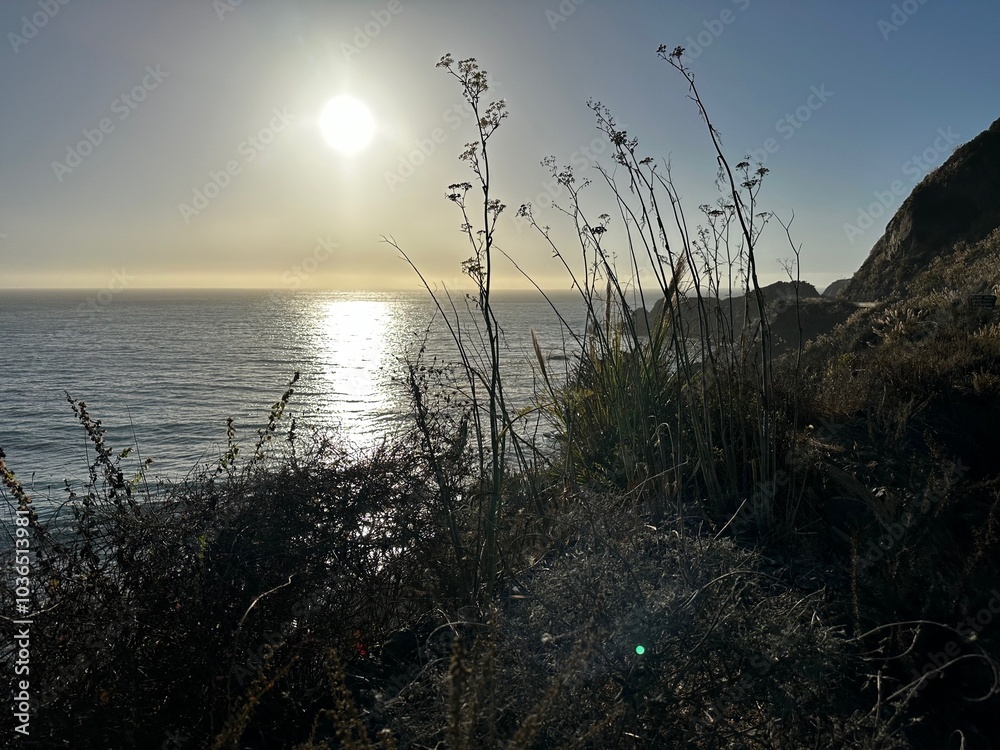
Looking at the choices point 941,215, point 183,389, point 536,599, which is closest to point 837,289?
point 941,215

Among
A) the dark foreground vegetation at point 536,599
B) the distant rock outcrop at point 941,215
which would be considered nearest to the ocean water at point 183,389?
the dark foreground vegetation at point 536,599

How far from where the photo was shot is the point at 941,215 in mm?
19734

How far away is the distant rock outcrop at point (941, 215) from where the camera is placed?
1884 centimetres

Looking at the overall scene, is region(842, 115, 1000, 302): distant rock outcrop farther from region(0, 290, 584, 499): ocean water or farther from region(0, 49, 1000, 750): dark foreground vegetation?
region(0, 49, 1000, 750): dark foreground vegetation

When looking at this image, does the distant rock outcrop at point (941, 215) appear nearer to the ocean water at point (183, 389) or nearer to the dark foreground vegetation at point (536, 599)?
the ocean water at point (183, 389)

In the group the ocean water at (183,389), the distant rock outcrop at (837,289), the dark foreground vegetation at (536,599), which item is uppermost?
the distant rock outcrop at (837,289)

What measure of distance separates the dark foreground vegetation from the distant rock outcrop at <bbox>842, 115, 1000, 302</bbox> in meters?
17.5

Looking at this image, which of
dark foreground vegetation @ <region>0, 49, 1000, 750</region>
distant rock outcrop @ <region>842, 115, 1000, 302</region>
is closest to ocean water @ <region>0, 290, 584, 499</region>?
dark foreground vegetation @ <region>0, 49, 1000, 750</region>

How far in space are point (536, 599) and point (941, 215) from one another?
22589mm

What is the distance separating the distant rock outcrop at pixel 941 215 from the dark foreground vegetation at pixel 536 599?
17.5 m

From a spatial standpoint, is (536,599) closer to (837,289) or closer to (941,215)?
(941,215)

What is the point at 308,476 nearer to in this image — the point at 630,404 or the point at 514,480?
the point at 514,480

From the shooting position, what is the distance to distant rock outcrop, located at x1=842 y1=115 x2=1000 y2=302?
18.8m

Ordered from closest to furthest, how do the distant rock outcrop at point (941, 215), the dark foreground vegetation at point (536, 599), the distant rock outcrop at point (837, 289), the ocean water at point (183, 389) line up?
the dark foreground vegetation at point (536, 599) < the ocean water at point (183, 389) < the distant rock outcrop at point (941, 215) < the distant rock outcrop at point (837, 289)
